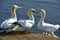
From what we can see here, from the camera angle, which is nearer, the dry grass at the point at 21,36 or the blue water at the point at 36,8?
the dry grass at the point at 21,36

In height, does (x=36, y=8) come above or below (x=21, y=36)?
above

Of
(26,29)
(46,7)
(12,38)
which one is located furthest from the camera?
(46,7)

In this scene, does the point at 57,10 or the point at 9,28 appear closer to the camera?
the point at 9,28

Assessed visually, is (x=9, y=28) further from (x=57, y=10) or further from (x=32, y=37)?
(x=57, y=10)

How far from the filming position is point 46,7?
76.2 feet

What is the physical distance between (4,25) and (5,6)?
9.57 m

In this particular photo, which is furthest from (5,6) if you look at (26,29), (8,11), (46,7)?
(26,29)

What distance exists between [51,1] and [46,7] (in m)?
1.26

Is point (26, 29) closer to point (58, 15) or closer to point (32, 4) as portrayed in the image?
point (58, 15)

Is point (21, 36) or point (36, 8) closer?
point (21, 36)

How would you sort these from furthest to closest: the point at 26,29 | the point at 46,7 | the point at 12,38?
the point at 46,7
the point at 26,29
the point at 12,38

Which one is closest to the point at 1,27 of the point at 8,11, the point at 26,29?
the point at 26,29

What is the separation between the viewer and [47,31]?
14602 mm

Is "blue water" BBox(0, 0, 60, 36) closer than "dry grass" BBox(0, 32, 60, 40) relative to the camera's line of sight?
No
